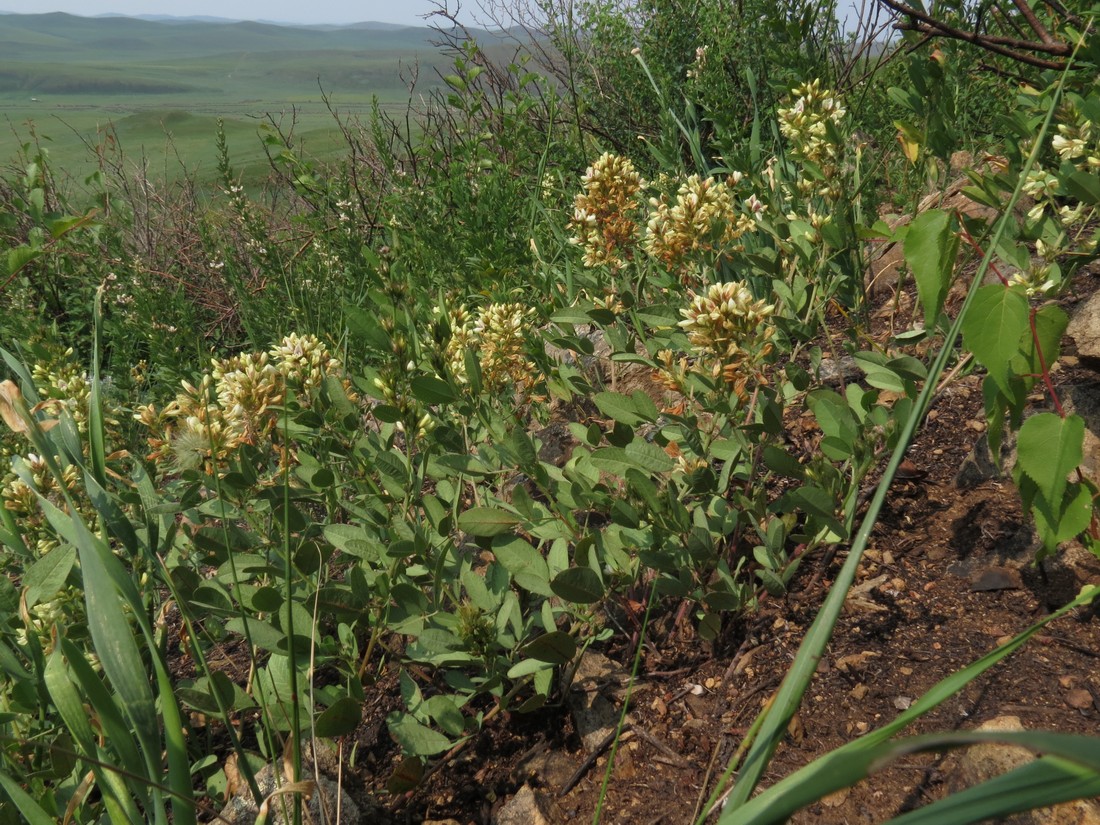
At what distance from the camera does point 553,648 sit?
1.51m

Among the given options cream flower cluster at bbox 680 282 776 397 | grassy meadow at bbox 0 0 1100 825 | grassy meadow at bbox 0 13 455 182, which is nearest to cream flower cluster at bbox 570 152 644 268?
grassy meadow at bbox 0 0 1100 825

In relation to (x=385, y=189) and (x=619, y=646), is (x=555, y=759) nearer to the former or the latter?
(x=619, y=646)

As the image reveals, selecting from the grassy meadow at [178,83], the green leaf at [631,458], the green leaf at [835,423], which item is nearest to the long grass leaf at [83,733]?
the green leaf at [631,458]

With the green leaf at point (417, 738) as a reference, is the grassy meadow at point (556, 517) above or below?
above

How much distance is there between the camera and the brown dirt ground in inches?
53.8

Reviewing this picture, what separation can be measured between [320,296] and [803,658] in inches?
132

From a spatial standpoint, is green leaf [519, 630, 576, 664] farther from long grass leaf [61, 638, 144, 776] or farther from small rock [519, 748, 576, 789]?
long grass leaf [61, 638, 144, 776]

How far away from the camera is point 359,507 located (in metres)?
2.00

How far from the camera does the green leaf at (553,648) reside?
1.50 m

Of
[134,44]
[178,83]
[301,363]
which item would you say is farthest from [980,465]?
[134,44]

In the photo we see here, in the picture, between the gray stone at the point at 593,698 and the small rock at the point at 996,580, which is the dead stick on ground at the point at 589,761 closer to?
the gray stone at the point at 593,698

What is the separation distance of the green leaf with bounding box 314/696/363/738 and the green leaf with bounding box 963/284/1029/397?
114cm

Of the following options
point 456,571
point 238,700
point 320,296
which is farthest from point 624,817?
point 320,296

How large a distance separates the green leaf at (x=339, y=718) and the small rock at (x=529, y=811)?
12.1 inches
